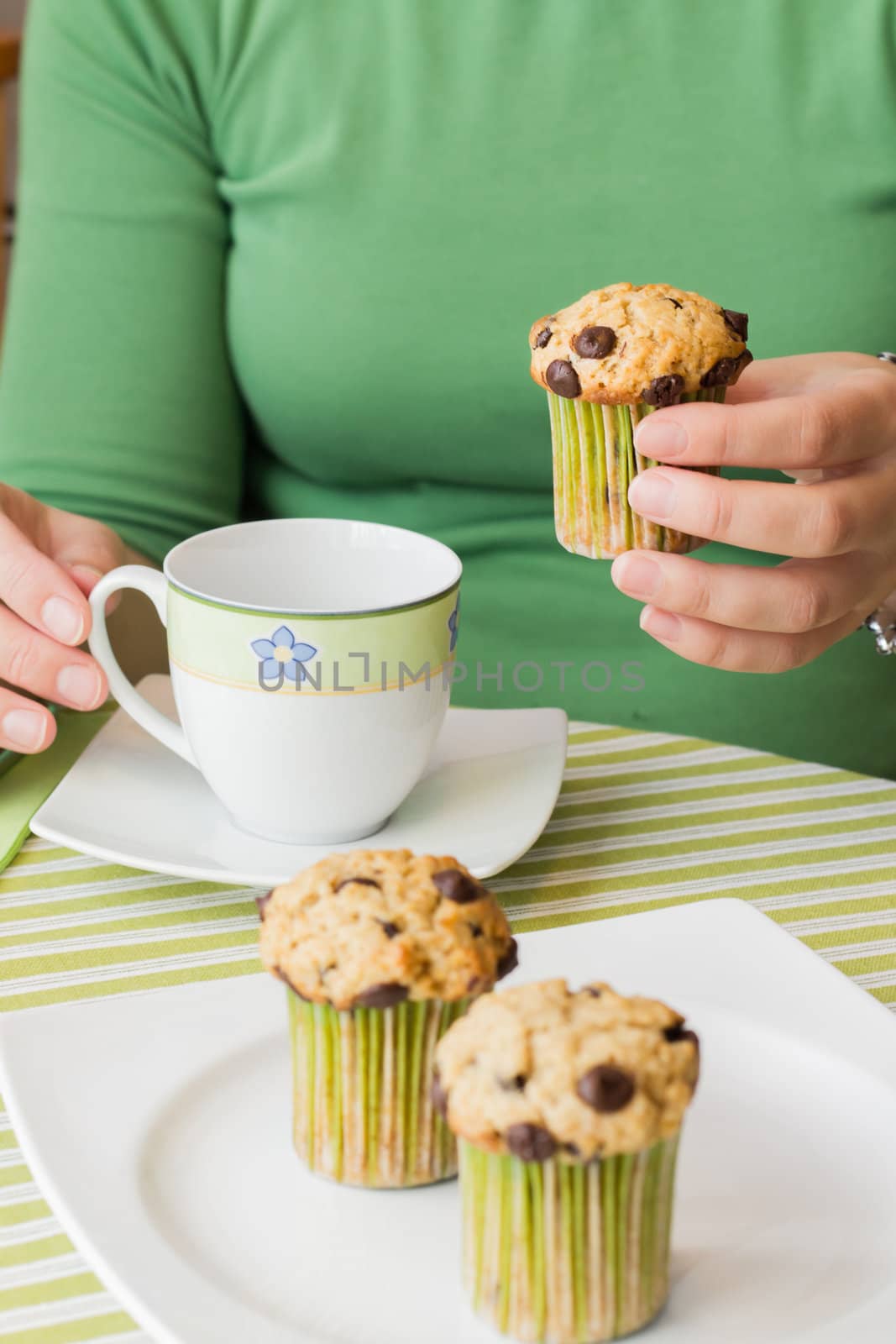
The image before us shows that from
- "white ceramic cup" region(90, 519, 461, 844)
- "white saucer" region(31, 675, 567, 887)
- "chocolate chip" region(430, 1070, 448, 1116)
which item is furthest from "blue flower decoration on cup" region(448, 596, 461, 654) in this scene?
"chocolate chip" region(430, 1070, 448, 1116)

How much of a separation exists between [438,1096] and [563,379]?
1.52 ft

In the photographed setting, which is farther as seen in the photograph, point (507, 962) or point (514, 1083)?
point (507, 962)

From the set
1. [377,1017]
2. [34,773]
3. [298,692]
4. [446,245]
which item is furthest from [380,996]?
[446,245]

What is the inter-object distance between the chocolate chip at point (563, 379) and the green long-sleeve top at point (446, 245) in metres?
0.41

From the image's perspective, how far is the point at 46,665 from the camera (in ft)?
2.87

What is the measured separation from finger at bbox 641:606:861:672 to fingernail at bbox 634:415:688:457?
0.11 meters

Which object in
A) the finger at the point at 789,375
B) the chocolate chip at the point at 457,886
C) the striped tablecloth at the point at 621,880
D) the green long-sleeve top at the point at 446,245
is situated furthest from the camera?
the green long-sleeve top at the point at 446,245

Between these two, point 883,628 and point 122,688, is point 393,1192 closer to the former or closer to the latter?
point 122,688

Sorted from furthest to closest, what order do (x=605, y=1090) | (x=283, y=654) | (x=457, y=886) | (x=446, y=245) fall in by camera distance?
(x=446, y=245) < (x=283, y=654) < (x=457, y=886) < (x=605, y=1090)

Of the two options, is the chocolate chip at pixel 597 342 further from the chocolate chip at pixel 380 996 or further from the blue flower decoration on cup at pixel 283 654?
the chocolate chip at pixel 380 996

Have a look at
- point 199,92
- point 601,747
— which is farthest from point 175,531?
point 601,747

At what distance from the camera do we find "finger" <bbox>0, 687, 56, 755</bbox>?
33.3 inches

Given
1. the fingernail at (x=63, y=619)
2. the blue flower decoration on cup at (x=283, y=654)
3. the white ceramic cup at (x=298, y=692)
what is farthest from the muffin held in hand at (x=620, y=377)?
the fingernail at (x=63, y=619)

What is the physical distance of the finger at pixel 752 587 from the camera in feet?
2.63
